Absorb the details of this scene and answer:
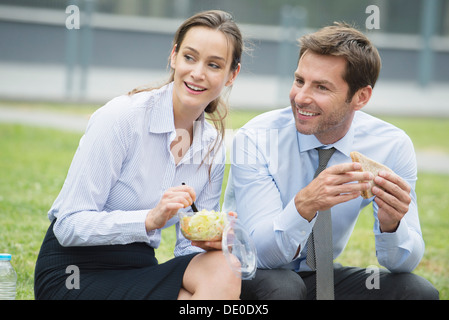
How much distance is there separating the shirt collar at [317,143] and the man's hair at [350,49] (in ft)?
0.65

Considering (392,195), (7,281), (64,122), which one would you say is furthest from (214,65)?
(64,122)

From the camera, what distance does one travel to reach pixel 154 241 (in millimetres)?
3156

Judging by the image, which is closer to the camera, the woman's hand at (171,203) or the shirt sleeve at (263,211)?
the woman's hand at (171,203)

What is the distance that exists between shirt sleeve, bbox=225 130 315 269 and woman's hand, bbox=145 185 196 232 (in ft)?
1.40

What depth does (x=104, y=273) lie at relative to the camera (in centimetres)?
288

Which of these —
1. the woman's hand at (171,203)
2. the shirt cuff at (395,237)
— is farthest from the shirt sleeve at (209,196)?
the shirt cuff at (395,237)

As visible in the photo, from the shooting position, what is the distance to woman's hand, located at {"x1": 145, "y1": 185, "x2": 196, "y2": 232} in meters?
2.65

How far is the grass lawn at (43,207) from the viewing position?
4.38 metres

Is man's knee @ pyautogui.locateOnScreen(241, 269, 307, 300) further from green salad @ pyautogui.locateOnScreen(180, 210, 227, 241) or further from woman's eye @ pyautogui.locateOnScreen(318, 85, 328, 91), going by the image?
woman's eye @ pyautogui.locateOnScreen(318, 85, 328, 91)

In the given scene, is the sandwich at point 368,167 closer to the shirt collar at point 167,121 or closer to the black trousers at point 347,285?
the black trousers at point 347,285

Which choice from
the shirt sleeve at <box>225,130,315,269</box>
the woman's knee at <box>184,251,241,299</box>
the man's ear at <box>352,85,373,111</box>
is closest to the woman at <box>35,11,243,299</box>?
the woman's knee at <box>184,251,241,299</box>

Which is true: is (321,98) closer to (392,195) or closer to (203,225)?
(392,195)

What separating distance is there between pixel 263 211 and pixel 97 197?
2.41 ft

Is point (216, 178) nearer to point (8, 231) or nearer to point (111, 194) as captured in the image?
point (111, 194)
